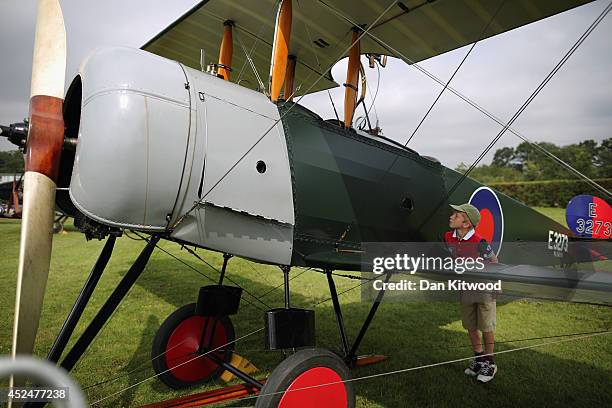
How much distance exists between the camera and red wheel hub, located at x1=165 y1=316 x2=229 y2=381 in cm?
319

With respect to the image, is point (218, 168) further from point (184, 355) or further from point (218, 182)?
point (184, 355)

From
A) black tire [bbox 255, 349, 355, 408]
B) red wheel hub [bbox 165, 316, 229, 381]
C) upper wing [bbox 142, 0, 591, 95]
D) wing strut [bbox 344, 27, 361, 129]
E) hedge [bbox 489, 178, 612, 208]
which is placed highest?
hedge [bbox 489, 178, 612, 208]

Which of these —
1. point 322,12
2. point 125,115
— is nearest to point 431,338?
point 322,12

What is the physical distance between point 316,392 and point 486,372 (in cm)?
211

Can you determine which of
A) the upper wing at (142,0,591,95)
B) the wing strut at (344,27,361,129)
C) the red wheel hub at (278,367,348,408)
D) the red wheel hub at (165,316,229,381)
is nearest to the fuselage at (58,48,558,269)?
the wing strut at (344,27,361,129)

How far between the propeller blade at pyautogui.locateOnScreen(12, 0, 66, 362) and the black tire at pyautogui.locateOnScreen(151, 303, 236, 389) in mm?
1465

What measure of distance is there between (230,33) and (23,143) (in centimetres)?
254

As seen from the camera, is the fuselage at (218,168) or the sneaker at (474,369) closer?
the fuselage at (218,168)

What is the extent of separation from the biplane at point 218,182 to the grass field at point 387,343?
1.54ft

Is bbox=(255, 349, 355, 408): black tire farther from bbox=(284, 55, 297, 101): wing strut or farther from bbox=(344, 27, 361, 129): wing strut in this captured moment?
bbox=(284, 55, 297, 101): wing strut

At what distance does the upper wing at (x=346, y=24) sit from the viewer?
11.5 feet

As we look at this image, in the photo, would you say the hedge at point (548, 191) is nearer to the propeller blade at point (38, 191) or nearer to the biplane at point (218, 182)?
the biplane at point (218, 182)

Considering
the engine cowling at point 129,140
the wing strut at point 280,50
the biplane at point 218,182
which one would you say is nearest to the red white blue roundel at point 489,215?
the biplane at point 218,182

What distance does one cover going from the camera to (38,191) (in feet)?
6.02
